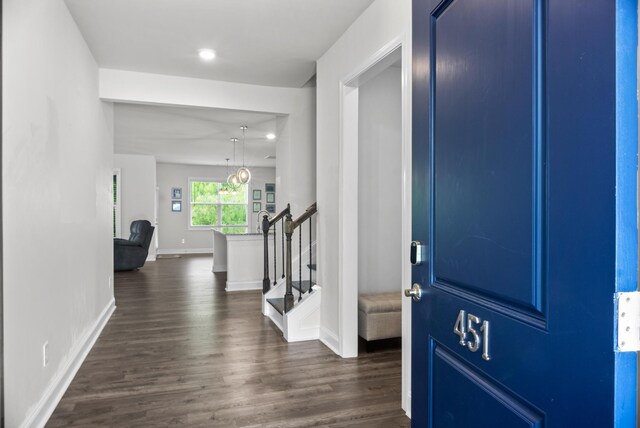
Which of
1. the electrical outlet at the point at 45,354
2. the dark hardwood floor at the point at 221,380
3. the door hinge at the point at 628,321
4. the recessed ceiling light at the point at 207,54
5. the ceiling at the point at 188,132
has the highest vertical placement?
the recessed ceiling light at the point at 207,54

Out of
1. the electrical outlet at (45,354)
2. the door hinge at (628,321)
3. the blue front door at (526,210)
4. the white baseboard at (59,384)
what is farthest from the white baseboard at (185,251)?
the door hinge at (628,321)

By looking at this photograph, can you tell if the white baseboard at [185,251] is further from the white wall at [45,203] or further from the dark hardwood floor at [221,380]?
the white wall at [45,203]

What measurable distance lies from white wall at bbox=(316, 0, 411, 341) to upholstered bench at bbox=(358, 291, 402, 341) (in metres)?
0.23

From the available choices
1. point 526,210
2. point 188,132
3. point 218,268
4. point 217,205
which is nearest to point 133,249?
point 218,268

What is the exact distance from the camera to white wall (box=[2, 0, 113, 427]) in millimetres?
1958

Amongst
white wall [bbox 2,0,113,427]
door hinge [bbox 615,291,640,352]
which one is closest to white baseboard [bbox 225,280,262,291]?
white wall [bbox 2,0,113,427]

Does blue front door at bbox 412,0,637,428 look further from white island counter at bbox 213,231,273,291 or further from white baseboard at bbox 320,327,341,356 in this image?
white island counter at bbox 213,231,273,291

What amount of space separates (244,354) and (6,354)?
1.86 meters

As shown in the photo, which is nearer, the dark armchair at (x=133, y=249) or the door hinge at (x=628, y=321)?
the door hinge at (x=628, y=321)

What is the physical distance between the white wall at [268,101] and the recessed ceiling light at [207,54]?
0.68 meters

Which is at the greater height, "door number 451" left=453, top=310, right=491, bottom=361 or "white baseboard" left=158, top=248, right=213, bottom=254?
"door number 451" left=453, top=310, right=491, bottom=361

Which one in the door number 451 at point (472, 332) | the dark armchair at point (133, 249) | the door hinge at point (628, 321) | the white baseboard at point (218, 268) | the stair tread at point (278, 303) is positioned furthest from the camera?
the white baseboard at point (218, 268)

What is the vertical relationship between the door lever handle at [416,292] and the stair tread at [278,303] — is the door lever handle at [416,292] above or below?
above

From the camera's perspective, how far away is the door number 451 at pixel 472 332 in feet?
3.48
